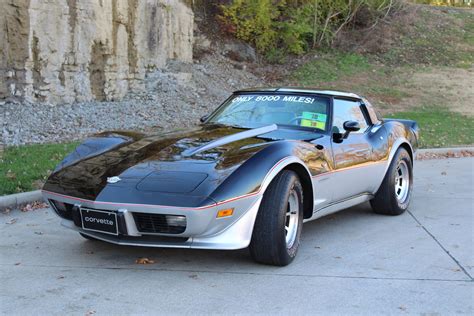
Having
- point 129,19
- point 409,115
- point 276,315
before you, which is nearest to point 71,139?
point 129,19

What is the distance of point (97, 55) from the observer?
553 inches

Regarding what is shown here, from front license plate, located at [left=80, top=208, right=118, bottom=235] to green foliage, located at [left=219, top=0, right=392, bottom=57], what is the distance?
1656 cm

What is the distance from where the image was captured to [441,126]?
1491 centimetres

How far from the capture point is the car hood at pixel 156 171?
4250mm

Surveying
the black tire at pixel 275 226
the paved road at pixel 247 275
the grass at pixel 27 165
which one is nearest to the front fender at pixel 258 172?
the black tire at pixel 275 226

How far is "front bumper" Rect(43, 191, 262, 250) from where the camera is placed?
414cm

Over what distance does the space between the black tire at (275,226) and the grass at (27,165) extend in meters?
3.80

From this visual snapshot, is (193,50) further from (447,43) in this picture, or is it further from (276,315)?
(276,315)

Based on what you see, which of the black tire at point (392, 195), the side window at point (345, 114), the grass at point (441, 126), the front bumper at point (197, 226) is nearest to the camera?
the front bumper at point (197, 226)

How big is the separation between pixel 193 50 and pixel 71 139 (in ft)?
30.0

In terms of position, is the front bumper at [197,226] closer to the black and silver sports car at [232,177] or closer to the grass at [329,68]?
the black and silver sports car at [232,177]

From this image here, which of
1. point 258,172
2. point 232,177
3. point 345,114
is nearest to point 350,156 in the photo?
point 345,114

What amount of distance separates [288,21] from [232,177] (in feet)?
58.0

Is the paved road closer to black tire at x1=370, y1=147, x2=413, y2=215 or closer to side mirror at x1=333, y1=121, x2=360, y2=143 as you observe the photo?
black tire at x1=370, y1=147, x2=413, y2=215
